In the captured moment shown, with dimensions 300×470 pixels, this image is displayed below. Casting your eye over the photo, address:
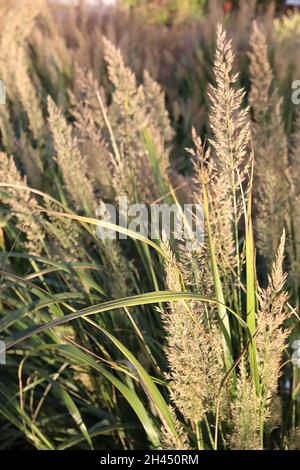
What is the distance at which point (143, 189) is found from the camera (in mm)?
1934

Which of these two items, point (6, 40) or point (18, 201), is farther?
point (6, 40)

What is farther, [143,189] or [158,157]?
[143,189]

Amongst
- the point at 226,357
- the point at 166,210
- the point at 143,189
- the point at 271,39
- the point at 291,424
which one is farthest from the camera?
the point at 271,39

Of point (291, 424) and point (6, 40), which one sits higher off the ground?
point (6, 40)

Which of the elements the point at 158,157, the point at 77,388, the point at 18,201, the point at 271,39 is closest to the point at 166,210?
the point at 158,157

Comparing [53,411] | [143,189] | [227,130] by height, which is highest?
[227,130]

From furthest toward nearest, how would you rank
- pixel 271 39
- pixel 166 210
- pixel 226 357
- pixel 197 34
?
pixel 197 34
pixel 271 39
pixel 166 210
pixel 226 357

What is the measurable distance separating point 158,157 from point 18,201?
0.39 meters

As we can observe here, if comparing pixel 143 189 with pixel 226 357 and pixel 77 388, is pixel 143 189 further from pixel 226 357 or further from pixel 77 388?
pixel 226 357

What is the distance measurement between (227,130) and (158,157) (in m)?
0.68

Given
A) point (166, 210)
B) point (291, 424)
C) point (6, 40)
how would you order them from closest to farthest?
point (291, 424) < point (166, 210) < point (6, 40)

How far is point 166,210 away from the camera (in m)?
1.64

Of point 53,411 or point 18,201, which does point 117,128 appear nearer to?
point 18,201

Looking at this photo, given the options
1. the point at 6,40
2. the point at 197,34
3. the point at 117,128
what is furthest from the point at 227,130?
the point at 197,34
